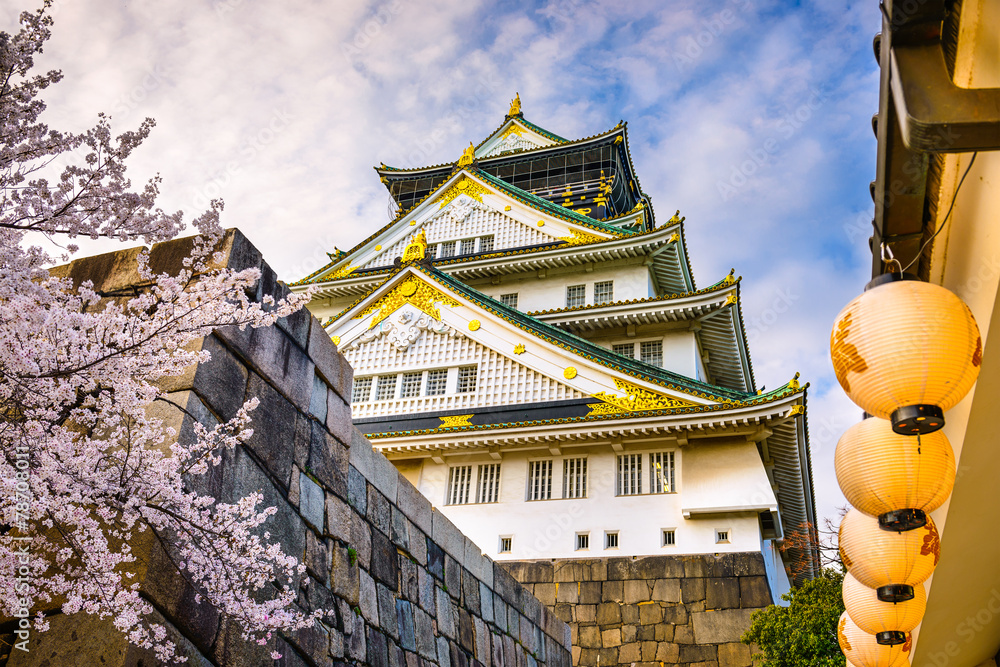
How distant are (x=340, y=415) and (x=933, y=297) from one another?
12.2 feet

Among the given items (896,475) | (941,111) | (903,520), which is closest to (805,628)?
(903,520)

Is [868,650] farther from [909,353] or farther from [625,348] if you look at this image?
[625,348]

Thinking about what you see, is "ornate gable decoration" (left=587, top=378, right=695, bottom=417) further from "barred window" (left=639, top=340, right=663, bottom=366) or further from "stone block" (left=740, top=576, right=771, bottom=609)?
"barred window" (left=639, top=340, right=663, bottom=366)

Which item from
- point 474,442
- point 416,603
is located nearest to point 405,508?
point 416,603

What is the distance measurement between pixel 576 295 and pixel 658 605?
9768 millimetres

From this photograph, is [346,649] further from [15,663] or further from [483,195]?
[483,195]

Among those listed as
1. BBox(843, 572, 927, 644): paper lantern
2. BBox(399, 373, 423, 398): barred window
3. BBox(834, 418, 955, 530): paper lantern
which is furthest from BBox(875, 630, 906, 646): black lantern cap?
BBox(399, 373, 423, 398): barred window

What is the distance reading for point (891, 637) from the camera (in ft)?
16.0

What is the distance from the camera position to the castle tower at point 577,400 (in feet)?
45.4

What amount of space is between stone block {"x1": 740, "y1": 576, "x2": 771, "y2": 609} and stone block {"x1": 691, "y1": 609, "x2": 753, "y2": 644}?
0.46ft

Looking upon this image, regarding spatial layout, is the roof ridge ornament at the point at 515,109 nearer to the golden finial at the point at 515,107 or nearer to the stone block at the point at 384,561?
the golden finial at the point at 515,107

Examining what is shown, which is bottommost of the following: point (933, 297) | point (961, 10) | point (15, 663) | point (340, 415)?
point (15, 663)

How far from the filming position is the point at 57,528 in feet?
10.7

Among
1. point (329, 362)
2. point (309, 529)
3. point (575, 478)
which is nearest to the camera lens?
point (309, 529)
